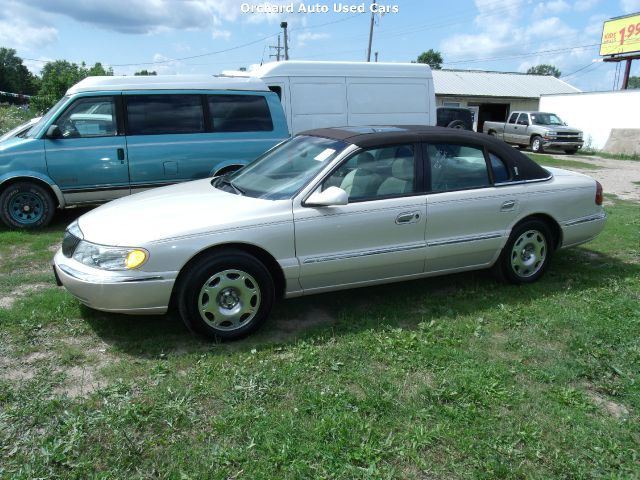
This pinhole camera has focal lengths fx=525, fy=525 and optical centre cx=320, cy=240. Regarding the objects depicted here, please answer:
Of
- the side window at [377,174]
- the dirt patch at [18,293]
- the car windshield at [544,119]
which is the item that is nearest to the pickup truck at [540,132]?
the car windshield at [544,119]

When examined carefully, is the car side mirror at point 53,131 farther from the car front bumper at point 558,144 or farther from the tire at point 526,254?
the car front bumper at point 558,144

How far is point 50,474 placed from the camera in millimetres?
2514

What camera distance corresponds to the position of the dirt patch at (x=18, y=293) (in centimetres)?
465

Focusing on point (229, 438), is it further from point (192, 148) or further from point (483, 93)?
point (483, 93)

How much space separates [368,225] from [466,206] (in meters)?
1.00

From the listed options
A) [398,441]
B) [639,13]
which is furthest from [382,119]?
[639,13]

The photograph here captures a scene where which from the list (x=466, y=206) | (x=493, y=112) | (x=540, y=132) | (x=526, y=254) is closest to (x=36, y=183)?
(x=466, y=206)

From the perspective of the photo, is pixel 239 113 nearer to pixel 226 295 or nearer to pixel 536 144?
pixel 226 295

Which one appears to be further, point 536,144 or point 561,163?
point 536,144

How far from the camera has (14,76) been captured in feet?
265

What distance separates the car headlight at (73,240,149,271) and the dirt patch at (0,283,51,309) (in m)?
1.36

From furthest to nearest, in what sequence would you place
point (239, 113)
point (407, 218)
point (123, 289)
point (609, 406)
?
point (239, 113) → point (407, 218) → point (123, 289) → point (609, 406)

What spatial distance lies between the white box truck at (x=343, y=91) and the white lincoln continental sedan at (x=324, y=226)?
16.7 ft

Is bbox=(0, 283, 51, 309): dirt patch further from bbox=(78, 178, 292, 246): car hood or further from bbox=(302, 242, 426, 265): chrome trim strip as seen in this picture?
bbox=(302, 242, 426, 265): chrome trim strip
